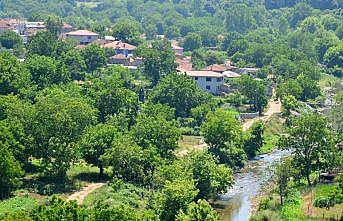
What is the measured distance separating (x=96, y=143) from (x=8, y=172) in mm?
7715

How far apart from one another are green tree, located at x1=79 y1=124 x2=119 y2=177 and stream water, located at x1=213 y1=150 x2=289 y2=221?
8.68 metres

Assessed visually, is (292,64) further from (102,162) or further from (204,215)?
(204,215)

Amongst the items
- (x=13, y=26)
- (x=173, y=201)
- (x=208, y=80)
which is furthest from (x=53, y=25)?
(x=173, y=201)

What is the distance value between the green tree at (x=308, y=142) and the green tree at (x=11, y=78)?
2477 centimetres

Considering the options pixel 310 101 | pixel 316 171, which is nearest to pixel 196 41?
pixel 310 101

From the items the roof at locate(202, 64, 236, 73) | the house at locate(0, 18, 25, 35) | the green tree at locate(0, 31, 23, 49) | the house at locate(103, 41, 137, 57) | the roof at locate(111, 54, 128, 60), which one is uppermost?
the green tree at locate(0, 31, 23, 49)

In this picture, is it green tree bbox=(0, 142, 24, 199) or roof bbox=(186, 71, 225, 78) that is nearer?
green tree bbox=(0, 142, 24, 199)

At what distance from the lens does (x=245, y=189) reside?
162 feet

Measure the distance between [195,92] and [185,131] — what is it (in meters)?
6.08

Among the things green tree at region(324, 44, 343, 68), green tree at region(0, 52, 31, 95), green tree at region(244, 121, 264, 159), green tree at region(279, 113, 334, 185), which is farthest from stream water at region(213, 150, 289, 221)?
green tree at region(324, 44, 343, 68)

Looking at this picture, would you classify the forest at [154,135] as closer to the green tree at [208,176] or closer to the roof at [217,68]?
the green tree at [208,176]

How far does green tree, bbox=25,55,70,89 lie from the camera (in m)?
64.2

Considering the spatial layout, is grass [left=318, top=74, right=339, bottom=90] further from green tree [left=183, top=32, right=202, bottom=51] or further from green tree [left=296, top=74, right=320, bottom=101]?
green tree [left=183, top=32, right=202, bottom=51]

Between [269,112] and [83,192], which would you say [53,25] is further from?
[83,192]
